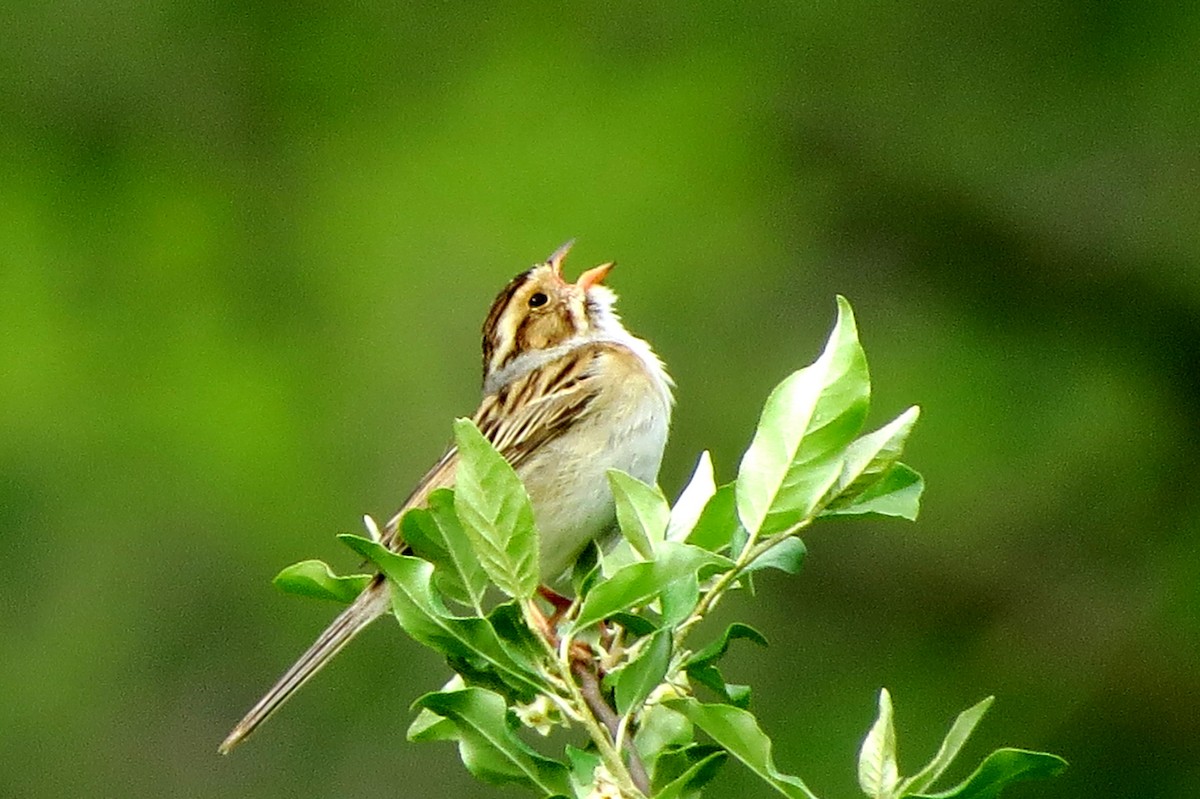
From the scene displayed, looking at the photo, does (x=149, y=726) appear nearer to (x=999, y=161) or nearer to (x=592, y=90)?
(x=592, y=90)

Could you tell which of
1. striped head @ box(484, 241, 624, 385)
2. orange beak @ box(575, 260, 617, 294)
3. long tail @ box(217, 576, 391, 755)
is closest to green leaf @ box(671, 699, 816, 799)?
long tail @ box(217, 576, 391, 755)

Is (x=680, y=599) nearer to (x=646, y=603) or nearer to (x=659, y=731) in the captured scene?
(x=646, y=603)

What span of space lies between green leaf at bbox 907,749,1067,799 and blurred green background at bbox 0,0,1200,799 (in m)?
6.52

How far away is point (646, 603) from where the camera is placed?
2758 millimetres

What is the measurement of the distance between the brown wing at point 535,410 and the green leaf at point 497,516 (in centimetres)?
214

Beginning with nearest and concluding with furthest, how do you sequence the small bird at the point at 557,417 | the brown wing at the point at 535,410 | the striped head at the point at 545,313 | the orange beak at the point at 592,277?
the small bird at the point at 557,417 → the brown wing at the point at 535,410 → the orange beak at the point at 592,277 → the striped head at the point at 545,313

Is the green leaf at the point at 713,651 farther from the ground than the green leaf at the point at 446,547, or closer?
closer

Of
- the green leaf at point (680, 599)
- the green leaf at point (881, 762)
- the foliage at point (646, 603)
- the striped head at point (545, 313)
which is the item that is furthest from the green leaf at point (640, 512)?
the striped head at point (545, 313)

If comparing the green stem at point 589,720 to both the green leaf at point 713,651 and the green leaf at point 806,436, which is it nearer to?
the green leaf at point 713,651

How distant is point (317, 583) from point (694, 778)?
60 cm

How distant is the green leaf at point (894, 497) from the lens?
280cm

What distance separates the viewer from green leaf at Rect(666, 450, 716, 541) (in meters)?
3.04

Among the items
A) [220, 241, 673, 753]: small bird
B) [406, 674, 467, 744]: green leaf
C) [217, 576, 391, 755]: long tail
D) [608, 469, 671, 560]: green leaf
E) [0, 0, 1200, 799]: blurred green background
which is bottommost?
[0, 0, 1200, 799]: blurred green background

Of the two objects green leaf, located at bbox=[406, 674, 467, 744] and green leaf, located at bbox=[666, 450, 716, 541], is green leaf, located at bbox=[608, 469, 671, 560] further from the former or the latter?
green leaf, located at bbox=[406, 674, 467, 744]
